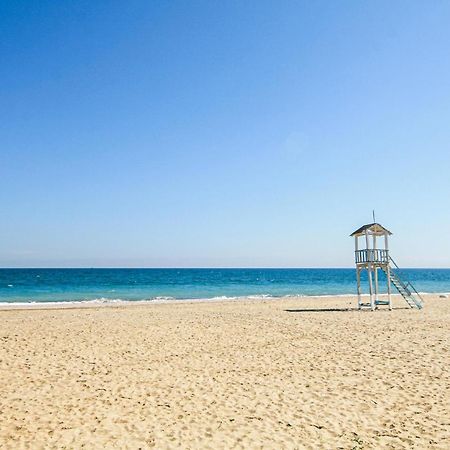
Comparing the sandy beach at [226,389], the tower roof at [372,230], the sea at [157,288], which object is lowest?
the sea at [157,288]

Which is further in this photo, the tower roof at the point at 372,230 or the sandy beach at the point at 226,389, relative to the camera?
the tower roof at the point at 372,230

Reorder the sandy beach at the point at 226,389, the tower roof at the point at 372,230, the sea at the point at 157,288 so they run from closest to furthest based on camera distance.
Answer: the sandy beach at the point at 226,389
the tower roof at the point at 372,230
the sea at the point at 157,288

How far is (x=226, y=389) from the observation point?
8.70 meters

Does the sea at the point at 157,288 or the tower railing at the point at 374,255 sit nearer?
the tower railing at the point at 374,255

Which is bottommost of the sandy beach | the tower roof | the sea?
the sea

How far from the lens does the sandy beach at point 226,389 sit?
640cm

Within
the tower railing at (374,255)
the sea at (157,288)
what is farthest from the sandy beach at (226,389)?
the sea at (157,288)

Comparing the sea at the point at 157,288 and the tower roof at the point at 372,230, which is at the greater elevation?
the tower roof at the point at 372,230

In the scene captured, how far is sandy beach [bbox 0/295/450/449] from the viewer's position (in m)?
6.40

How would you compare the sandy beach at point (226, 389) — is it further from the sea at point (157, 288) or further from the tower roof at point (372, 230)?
the sea at point (157, 288)

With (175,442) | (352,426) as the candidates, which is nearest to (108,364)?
(175,442)

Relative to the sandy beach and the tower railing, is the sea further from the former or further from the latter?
the sandy beach

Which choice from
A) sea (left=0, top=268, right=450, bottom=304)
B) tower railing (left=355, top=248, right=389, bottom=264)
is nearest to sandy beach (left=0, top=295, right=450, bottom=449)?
tower railing (left=355, top=248, right=389, bottom=264)

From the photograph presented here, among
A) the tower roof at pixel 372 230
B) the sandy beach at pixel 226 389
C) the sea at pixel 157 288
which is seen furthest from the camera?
the sea at pixel 157 288
